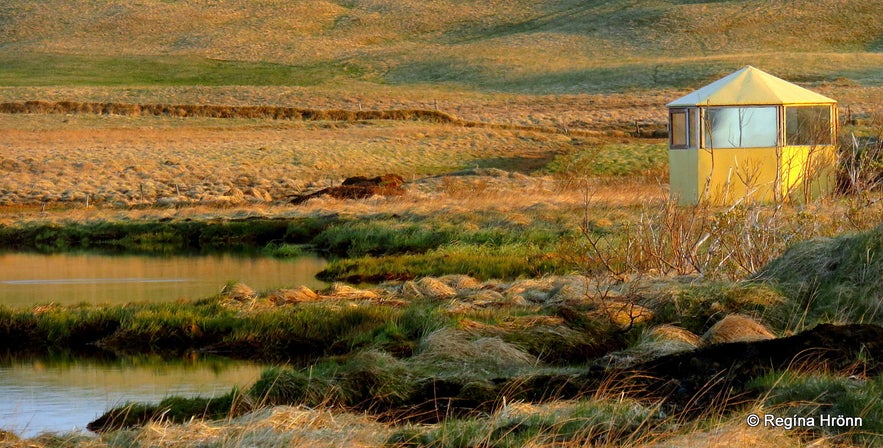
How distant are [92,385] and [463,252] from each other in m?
10.5

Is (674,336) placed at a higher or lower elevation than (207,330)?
higher

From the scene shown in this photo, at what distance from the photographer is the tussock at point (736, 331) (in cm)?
1241

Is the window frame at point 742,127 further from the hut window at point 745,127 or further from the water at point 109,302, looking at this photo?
the water at point 109,302

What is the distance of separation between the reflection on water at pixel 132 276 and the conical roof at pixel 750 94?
8.05 m

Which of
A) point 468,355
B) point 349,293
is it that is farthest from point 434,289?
point 468,355

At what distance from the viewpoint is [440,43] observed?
95.9 meters

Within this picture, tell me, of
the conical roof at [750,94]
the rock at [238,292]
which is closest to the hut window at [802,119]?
the conical roof at [750,94]

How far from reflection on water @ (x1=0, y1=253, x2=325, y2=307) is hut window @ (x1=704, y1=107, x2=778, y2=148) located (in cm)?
811

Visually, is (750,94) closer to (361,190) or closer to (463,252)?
(463,252)

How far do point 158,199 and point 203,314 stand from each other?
19.7 metres

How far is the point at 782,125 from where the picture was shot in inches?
981

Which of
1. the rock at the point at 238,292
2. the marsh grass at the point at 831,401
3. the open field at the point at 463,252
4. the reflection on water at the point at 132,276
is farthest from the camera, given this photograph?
the reflection on water at the point at 132,276

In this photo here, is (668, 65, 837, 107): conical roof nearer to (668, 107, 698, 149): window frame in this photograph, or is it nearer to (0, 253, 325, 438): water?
(668, 107, 698, 149): window frame

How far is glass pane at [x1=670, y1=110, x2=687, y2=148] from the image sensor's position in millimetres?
25797
